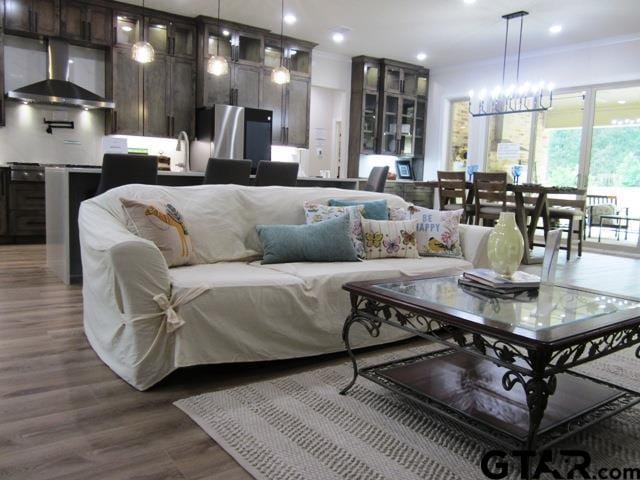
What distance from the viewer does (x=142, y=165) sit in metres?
4.11

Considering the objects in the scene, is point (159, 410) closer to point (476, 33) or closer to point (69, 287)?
point (69, 287)

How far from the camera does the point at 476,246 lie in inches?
135

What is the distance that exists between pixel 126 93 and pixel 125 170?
9.72 ft

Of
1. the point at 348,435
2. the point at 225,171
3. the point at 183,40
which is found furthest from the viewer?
the point at 183,40

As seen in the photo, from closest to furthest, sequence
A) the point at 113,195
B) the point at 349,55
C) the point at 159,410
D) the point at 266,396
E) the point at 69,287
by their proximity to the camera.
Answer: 1. the point at 159,410
2. the point at 266,396
3. the point at 113,195
4. the point at 69,287
5. the point at 349,55

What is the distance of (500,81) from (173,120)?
495cm

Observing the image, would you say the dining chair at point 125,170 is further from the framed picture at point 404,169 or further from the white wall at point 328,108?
the framed picture at point 404,169

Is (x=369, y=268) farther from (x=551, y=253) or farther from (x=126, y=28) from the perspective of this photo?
(x=126, y=28)

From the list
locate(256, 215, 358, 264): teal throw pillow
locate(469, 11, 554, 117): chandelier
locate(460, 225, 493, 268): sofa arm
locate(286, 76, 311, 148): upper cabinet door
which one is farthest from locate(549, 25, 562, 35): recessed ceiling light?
locate(256, 215, 358, 264): teal throw pillow

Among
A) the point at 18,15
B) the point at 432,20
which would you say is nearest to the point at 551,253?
the point at 432,20

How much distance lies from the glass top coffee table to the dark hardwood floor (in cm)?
63

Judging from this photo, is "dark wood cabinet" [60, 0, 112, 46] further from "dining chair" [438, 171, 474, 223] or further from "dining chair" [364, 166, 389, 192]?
"dining chair" [438, 171, 474, 223]

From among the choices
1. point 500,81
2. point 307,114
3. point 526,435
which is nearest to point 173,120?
point 307,114

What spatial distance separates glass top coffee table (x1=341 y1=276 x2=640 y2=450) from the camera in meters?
1.61
